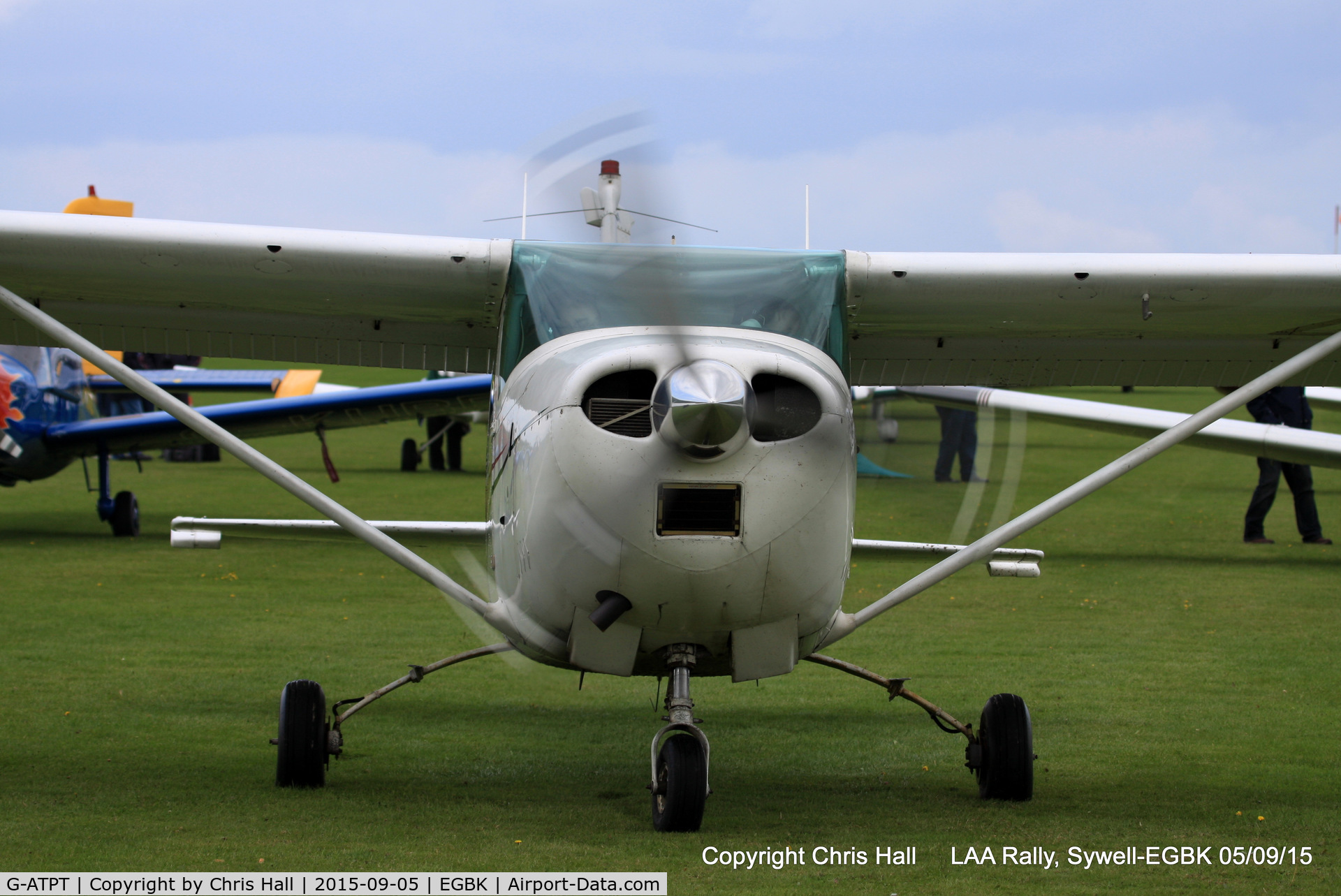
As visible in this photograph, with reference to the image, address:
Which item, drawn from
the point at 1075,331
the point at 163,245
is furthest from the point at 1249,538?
the point at 163,245

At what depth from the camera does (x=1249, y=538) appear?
49.8ft

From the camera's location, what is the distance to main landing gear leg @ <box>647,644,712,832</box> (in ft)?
14.5

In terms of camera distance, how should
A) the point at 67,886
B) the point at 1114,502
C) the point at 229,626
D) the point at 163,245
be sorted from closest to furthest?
the point at 67,886
the point at 163,245
the point at 229,626
the point at 1114,502

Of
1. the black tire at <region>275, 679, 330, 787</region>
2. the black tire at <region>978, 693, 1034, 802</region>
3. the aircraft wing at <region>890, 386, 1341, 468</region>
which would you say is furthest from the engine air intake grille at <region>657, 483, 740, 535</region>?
the aircraft wing at <region>890, 386, 1341, 468</region>

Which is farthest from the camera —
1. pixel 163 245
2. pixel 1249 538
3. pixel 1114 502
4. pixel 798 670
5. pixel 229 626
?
pixel 1114 502

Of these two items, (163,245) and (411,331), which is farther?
(411,331)

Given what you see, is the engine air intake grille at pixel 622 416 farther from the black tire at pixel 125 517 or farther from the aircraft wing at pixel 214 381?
the aircraft wing at pixel 214 381

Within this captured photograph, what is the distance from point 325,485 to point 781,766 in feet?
57.4

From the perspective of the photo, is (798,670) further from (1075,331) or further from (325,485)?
(325,485)

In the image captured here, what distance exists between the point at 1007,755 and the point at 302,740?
9.03ft

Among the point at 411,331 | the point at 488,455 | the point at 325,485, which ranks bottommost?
the point at 325,485

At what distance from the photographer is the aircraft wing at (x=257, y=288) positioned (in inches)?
207

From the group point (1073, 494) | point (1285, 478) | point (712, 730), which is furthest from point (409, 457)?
point (1073, 494)
